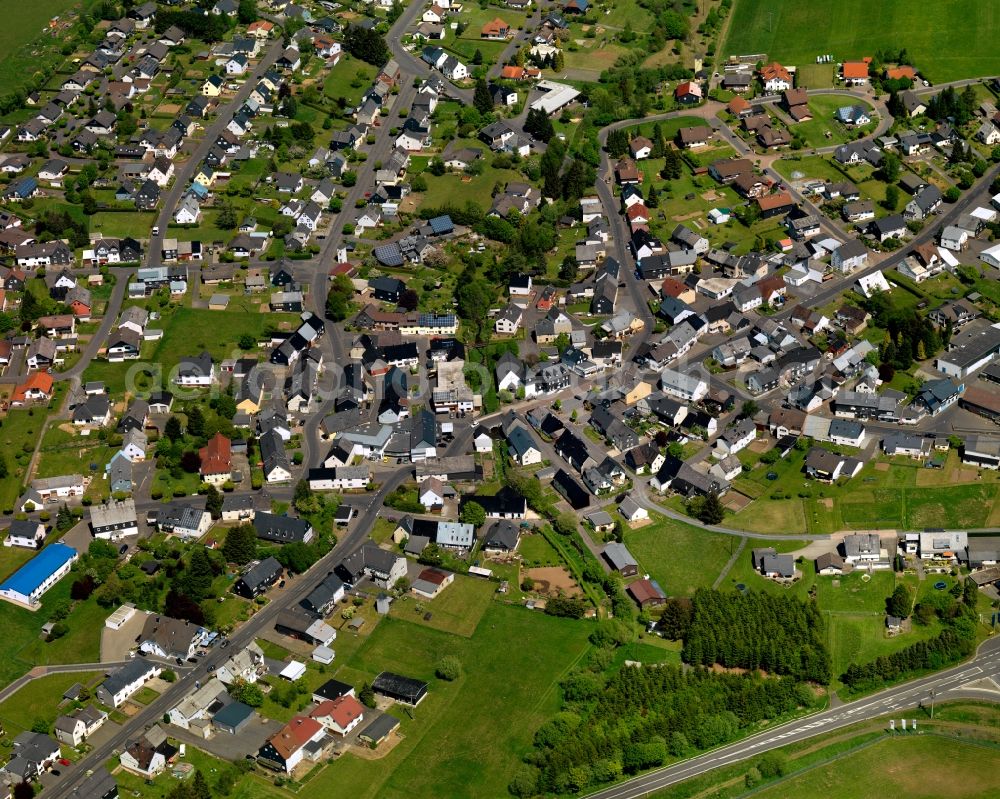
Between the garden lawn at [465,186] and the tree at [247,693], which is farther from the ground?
the garden lawn at [465,186]

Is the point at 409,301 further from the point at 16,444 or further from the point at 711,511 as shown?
the point at 711,511

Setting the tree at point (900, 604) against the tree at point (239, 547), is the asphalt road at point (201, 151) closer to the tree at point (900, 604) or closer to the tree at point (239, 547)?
the tree at point (239, 547)

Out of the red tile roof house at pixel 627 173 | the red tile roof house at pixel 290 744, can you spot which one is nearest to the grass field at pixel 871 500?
the red tile roof house at pixel 290 744

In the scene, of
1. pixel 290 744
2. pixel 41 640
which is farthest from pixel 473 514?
pixel 41 640

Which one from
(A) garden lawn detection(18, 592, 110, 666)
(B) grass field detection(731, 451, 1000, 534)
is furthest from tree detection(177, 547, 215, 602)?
(B) grass field detection(731, 451, 1000, 534)

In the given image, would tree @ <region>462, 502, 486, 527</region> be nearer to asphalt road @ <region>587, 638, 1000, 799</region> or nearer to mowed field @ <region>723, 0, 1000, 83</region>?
asphalt road @ <region>587, 638, 1000, 799</region>

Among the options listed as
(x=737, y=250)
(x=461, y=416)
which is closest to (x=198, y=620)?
(x=461, y=416)
